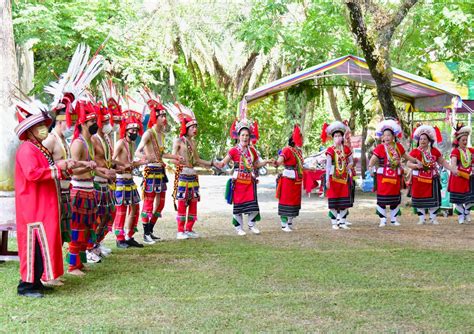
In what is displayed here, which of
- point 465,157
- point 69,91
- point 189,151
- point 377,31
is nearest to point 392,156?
point 465,157

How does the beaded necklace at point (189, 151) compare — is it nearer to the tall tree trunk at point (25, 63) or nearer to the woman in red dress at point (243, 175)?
the woman in red dress at point (243, 175)

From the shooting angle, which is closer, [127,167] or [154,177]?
[127,167]

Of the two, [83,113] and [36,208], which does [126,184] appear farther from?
[36,208]

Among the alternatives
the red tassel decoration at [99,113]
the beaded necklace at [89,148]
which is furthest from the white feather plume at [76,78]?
the red tassel decoration at [99,113]

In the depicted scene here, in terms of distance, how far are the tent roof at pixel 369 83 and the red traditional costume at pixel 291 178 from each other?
10.2 feet

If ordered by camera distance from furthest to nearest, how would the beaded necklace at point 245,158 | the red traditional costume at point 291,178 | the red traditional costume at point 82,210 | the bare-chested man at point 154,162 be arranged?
the red traditional costume at point 291,178 < the beaded necklace at point 245,158 < the bare-chested man at point 154,162 < the red traditional costume at point 82,210

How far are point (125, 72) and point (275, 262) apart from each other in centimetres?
1294

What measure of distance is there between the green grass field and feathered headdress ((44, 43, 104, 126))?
1.68 m

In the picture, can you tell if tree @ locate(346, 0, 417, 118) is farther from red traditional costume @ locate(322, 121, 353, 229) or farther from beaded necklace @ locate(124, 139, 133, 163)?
beaded necklace @ locate(124, 139, 133, 163)

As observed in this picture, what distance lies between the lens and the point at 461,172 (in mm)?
11344

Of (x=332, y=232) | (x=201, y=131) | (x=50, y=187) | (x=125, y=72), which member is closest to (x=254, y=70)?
(x=125, y=72)

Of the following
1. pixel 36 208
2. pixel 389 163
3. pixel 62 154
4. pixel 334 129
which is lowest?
pixel 36 208

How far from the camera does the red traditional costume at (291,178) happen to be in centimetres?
1015

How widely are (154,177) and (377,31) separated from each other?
5186 mm
